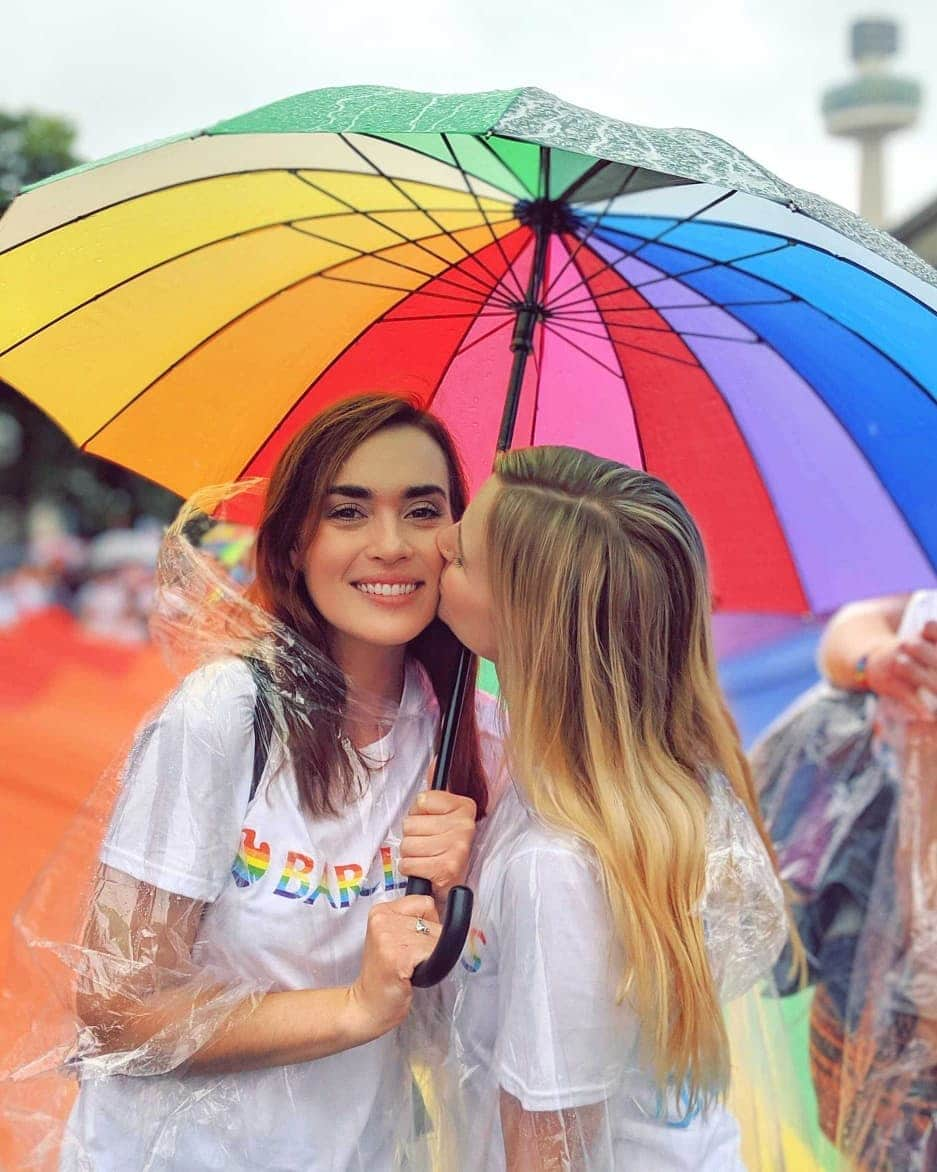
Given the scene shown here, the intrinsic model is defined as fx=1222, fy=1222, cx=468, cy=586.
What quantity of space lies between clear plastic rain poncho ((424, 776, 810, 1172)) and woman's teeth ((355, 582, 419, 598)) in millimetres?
341

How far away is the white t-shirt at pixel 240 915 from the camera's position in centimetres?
164

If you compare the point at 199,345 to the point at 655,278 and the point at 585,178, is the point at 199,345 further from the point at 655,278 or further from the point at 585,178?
the point at 655,278

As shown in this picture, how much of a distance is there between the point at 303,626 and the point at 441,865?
1.49 ft

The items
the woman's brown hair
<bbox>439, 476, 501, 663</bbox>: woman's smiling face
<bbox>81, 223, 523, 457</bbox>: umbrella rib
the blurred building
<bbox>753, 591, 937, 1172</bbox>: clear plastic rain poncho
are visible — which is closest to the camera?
<bbox>439, 476, 501, 663</bbox>: woman's smiling face

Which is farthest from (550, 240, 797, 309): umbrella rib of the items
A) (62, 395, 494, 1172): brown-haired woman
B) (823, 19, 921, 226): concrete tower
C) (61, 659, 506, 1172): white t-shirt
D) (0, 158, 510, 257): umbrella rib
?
(823, 19, 921, 226): concrete tower

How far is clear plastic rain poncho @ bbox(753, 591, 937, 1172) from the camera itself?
8.68 feet

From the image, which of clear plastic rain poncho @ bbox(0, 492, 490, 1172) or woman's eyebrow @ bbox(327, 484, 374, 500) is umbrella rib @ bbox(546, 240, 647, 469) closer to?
woman's eyebrow @ bbox(327, 484, 374, 500)

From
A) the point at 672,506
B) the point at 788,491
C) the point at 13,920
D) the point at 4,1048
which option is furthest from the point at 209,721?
the point at 788,491

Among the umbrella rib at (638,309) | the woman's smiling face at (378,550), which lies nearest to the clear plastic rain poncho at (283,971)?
the woman's smiling face at (378,550)

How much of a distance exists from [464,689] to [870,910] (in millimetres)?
1486

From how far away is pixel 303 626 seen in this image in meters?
1.92

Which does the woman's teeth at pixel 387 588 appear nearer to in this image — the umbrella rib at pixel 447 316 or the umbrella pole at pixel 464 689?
the umbrella pole at pixel 464 689

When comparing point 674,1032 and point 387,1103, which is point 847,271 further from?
point 387,1103

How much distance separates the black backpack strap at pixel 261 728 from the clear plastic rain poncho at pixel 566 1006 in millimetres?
347
